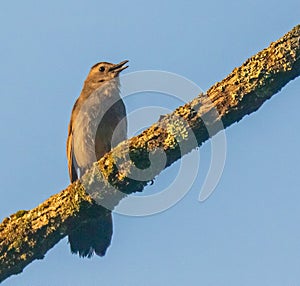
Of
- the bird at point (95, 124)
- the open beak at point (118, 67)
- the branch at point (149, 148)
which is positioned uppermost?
the open beak at point (118, 67)

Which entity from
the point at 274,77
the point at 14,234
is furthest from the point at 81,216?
the point at 274,77

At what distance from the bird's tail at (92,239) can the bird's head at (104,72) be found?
8.74ft

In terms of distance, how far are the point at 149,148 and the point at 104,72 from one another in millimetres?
4738

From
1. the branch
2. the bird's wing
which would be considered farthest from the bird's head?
the branch

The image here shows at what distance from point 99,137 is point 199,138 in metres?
3.96

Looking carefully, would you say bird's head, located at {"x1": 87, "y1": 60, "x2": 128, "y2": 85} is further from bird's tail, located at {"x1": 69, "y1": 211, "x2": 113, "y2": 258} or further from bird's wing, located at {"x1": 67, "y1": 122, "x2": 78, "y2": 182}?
bird's tail, located at {"x1": 69, "y1": 211, "x2": 113, "y2": 258}

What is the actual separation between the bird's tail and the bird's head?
2664mm

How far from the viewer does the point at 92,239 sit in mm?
6828

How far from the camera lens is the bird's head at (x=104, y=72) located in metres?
9.26

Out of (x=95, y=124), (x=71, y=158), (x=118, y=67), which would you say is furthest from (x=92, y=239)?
(x=118, y=67)

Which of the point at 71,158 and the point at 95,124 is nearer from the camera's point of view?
the point at 95,124

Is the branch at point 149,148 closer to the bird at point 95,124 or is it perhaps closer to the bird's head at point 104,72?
the bird at point 95,124

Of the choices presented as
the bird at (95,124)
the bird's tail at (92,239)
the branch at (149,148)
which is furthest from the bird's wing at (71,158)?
the branch at (149,148)

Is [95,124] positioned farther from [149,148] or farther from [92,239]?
[149,148]
